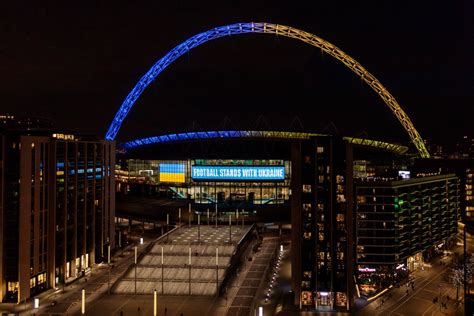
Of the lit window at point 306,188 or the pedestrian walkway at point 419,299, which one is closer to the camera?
the pedestrian walkway at point 419,299

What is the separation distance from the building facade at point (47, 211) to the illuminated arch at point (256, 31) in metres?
22.4

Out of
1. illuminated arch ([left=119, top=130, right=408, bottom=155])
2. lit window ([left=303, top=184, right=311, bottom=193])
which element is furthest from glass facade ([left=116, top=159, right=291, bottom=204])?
lit window ([left=303, top=184, right=311, bottom=193])

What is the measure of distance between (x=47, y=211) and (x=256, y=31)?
42.8m

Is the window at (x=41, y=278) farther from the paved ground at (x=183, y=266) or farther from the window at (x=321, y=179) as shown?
the window at (x=321, y=179)

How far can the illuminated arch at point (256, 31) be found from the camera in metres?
77.2

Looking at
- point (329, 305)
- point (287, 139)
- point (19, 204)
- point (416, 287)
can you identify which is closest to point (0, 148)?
point (19, 204)

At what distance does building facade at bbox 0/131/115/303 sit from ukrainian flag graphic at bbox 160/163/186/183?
30887 mm

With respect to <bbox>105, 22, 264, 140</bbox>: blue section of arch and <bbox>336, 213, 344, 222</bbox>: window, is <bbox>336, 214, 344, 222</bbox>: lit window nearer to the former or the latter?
<bbox>336, 213, 344, 222</bbox>: window

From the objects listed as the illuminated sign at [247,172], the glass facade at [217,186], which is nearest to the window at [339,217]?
the glass facade at [217,186]

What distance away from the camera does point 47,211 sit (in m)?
63.6

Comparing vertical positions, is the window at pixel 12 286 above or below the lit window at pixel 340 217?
below

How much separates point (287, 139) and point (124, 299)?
66.2m

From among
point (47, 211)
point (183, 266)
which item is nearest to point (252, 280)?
point (183, 266)

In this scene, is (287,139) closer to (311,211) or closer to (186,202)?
(186,202)
